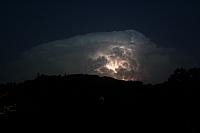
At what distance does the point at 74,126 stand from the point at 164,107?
11814 mm

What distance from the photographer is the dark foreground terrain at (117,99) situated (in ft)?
129

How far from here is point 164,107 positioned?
41594mm

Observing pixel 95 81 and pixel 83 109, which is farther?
pixel 95 81

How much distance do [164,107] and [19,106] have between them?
1877cm

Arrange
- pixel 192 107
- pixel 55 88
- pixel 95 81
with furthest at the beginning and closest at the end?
pixel 95 81
pixel 55 88
pixel 192 107

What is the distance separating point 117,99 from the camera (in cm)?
4509

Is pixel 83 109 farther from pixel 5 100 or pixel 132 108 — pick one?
pixel 5 100

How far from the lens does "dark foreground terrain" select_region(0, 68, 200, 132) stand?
3941 cm

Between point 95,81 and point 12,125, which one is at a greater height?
point 95,81

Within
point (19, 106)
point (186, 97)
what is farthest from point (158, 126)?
point (19, 106)

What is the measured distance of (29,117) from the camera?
39.6m

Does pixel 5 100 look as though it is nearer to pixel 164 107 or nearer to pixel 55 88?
pixel 55 88

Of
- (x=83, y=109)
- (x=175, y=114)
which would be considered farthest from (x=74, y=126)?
(x=175, y=114)

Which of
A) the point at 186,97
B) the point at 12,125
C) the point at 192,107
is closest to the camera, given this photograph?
the point at 12,125
